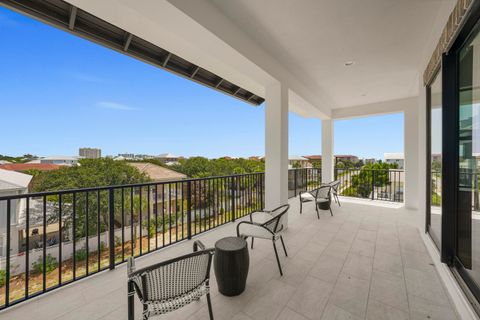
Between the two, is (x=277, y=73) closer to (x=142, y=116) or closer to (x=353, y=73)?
(x=353, y=73)

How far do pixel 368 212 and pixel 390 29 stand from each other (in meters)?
3.75

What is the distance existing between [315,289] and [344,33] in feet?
10.2

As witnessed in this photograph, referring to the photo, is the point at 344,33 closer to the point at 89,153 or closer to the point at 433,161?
the point at 433,161

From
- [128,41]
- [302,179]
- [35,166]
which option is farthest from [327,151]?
[35,166]

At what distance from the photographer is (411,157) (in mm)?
4973

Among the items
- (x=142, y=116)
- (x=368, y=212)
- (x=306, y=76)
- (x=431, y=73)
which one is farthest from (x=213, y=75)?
(x=142, y=116)

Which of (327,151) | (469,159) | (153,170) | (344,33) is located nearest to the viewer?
(469,159)

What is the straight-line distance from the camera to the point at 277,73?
3.29 m

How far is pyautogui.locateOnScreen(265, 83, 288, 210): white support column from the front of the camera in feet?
11.0

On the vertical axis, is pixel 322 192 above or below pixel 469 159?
below

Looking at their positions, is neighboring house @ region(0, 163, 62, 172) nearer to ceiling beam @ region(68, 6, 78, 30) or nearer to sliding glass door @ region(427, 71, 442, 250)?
ceiling beam @ region(68, 6, 78, 30)

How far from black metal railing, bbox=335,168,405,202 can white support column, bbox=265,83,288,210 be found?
380cm

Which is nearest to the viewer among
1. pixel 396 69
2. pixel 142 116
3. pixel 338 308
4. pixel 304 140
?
pixel 338 308

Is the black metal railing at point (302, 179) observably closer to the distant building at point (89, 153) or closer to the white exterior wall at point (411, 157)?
the white exterior wall at point (411, 157)
